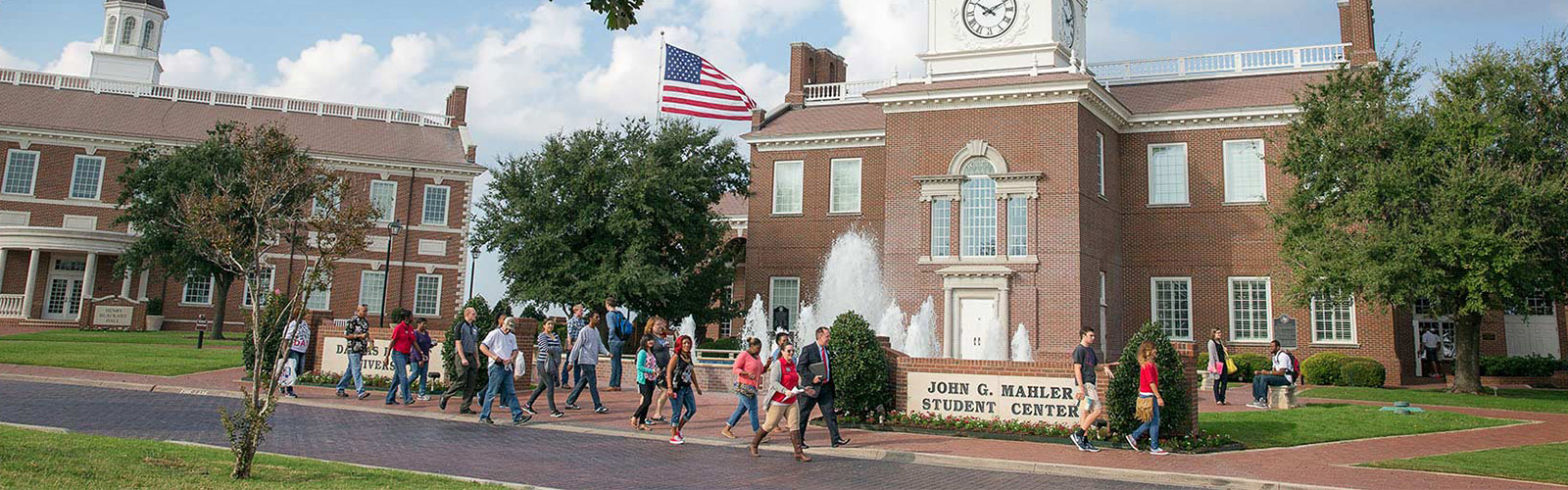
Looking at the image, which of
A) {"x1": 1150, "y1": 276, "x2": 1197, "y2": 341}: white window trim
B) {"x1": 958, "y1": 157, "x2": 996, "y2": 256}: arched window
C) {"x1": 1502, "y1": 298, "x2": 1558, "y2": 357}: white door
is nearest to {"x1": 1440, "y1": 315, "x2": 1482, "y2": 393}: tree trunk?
{"x1": 1150, "y1": 276, "x2": 1197, "y2": 341}: white window trim

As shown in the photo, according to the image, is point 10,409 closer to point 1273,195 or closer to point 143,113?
point 1273,195

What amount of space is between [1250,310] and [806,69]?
17.5 m

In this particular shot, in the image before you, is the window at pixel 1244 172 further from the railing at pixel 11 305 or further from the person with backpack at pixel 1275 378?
the railing at pixel 11 305

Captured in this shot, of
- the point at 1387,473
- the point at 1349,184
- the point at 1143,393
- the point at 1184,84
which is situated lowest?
the point at 1387,473

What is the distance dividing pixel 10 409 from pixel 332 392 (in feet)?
18.1

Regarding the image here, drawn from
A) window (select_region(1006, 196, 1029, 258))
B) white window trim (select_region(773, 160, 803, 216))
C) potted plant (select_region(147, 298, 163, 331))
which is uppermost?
white window trim (select_region(773, 160, 803, 216))

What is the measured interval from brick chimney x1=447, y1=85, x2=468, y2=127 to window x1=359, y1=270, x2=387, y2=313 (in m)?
9.15

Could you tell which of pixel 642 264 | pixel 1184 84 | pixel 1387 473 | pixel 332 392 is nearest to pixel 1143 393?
pixel 1387 473

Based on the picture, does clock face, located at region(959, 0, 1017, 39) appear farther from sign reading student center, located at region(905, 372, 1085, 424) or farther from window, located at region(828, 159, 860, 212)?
sign reading student center, located at region(905, 372, 1085, 424)

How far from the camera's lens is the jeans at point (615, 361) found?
58.6 feet

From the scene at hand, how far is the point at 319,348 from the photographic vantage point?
20156mm

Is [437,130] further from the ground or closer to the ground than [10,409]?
further from the ground

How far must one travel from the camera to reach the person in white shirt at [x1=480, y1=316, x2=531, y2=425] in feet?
47.4

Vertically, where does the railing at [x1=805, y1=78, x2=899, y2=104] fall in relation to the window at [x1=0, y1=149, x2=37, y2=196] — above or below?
above
